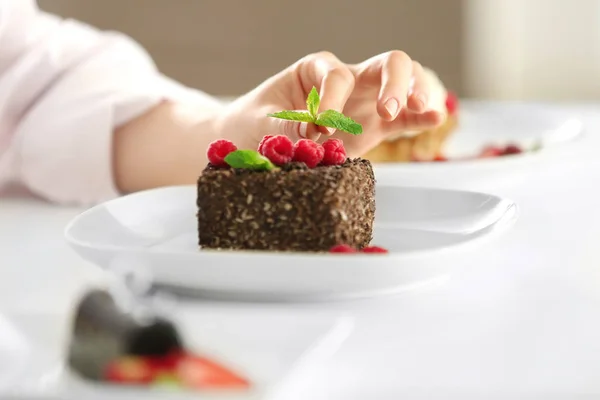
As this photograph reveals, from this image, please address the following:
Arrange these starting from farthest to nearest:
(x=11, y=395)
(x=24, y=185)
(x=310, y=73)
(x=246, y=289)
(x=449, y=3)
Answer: (x=449, y=3), (x=24, y=185), (x=310, y=73), (x=246, y=289), (x=11, y=395)

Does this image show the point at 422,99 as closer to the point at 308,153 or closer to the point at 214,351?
the point at 308,153

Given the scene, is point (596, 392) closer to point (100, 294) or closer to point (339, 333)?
point (339, 333)

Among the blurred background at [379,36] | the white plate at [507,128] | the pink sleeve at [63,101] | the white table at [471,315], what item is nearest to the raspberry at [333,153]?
the white table at [471,315]

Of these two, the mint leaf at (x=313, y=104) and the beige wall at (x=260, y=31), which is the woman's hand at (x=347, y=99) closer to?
the mint leaf at (x=313, y=104)

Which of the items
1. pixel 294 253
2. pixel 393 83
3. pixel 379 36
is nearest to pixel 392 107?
pixel 393 83

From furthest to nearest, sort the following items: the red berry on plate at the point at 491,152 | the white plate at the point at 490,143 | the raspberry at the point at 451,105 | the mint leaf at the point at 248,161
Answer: the raspberry at the point at 451,105 < the red berry on plate at the point at 491,152 < the white plate at the point at 490,143 < the mint leaf at the point at 248,161

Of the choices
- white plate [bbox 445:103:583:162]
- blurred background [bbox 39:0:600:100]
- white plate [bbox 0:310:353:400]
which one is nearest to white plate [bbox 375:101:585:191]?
white plate [bbox 445:103:583:162]

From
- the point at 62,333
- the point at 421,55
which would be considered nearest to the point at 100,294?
the point at 62,333
